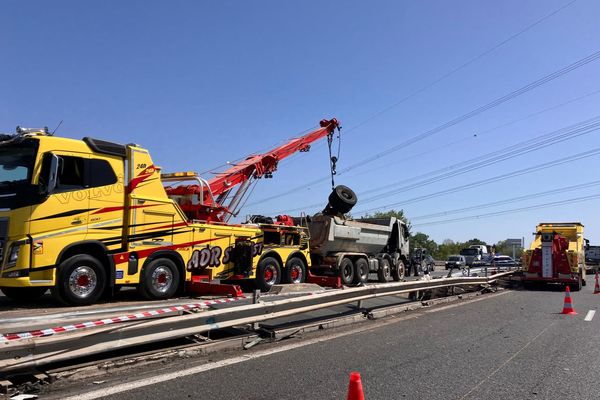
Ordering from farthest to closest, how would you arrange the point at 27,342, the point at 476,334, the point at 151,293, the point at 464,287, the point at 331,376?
1. the point at 464,287
2. the point at 151,293
3. the point at 476,334
4. the point at 331,376
5. the point at 27,342

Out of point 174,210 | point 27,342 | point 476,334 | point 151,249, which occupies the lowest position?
point 476,334

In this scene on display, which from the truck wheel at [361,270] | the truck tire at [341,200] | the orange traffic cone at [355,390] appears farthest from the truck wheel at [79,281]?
the truck wheel at [361,270]

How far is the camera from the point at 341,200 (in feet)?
59.7

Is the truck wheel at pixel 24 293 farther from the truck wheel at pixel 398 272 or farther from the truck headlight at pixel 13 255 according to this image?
the truck wheel at pixel 398 272

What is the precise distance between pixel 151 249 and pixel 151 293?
0.89 m

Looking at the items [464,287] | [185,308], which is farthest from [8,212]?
[464,287]

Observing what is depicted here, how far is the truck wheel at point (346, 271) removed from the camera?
1745cm

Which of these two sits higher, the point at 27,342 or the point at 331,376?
the point at 27,342

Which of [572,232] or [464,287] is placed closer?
[464,287]

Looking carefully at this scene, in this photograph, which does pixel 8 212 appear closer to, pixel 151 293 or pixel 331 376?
pixel 151 293

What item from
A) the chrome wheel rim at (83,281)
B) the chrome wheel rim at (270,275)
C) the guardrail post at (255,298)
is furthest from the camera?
the chrome wheel rim at (270,275)

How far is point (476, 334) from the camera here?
8.91 meters

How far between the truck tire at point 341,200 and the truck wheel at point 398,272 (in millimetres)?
4672

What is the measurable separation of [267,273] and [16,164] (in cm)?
660
